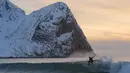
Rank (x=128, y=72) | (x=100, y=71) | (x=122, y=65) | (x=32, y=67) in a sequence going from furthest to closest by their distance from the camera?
(x=32, y=67) → (x=100, y=71) → (x=122, y=65) → (x=128, y=72)

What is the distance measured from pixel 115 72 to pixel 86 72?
15.5 feet

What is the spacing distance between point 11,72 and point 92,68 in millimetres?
8802

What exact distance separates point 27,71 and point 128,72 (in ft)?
43.9

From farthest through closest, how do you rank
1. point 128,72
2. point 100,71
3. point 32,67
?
1. point 32,67
2. point 100,71
3. point 128,72

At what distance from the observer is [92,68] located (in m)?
59.2

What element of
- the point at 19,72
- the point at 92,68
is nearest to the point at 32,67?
the point at 19,72

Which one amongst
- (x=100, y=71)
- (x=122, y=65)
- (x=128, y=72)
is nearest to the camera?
(x=128, y=72)

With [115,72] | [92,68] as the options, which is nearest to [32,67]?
[92,68]

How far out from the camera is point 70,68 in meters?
59.3

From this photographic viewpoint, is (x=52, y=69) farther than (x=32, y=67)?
No

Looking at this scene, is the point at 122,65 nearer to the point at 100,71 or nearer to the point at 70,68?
the point at 100,71

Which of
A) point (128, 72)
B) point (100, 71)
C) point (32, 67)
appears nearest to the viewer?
point (128, 72)

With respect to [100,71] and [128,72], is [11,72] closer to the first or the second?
[100,71]

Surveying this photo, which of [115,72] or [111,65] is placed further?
[111,65]
